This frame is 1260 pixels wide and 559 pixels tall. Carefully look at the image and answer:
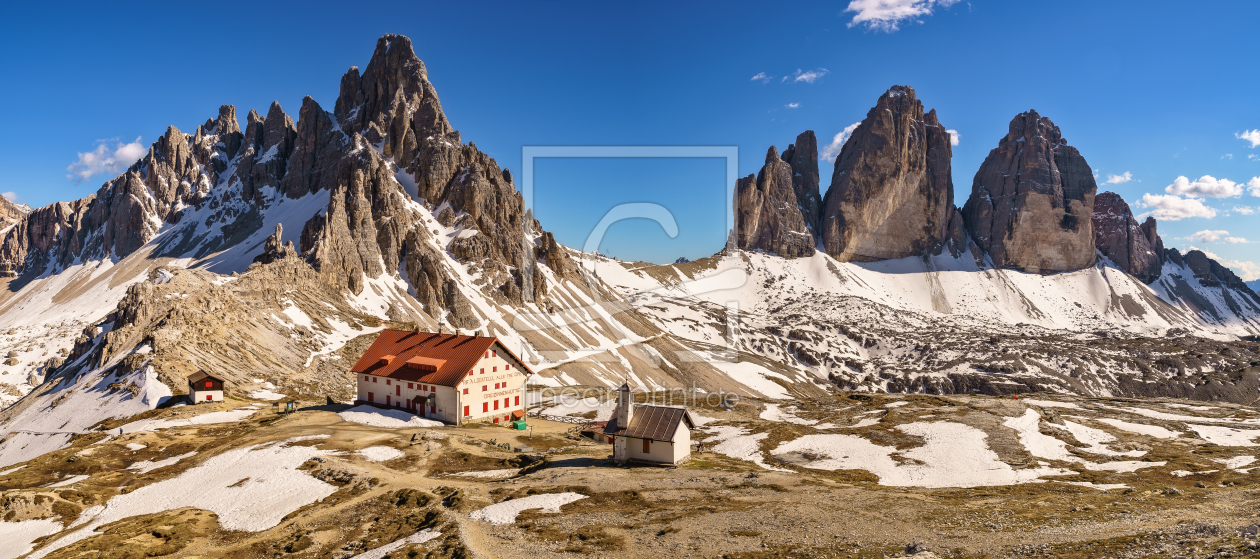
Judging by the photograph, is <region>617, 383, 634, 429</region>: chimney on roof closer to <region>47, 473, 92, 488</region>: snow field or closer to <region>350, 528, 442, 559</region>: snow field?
<region>350, 528, 442, 559</region>: snow field

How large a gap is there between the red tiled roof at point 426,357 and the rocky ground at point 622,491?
6.27 m

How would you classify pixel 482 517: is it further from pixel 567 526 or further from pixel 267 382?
pixel 267 382

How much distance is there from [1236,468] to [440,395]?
223 feet

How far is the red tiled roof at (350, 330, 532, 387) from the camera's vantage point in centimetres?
6270

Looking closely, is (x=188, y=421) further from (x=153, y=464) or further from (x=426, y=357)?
(x=426, y=357)

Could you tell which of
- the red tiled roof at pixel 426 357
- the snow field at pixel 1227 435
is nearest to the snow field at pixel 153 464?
the red tiled roof at pixel 426 357

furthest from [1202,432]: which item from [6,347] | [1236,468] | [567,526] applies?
[6,347]

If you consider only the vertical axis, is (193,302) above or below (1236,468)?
above

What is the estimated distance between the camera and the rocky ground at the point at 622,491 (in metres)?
25.8

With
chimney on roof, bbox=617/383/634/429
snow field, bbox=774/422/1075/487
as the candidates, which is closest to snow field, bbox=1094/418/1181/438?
snow field, bbox=774/422/1075/487

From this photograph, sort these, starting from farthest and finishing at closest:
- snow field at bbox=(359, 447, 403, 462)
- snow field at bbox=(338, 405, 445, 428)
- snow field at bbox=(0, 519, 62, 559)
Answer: snow field at bbox=(338, 405, 445, 428), snow field at bbox=(359, 447, 403, 462), snow field at bbox=(0, 519, 62, 559)

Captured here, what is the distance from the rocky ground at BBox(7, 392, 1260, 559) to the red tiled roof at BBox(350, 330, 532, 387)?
6.27m

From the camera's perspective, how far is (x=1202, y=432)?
66875mm

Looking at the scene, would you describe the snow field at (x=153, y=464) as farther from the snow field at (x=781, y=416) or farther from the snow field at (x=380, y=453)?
the snow field at (x=781, y=416)
